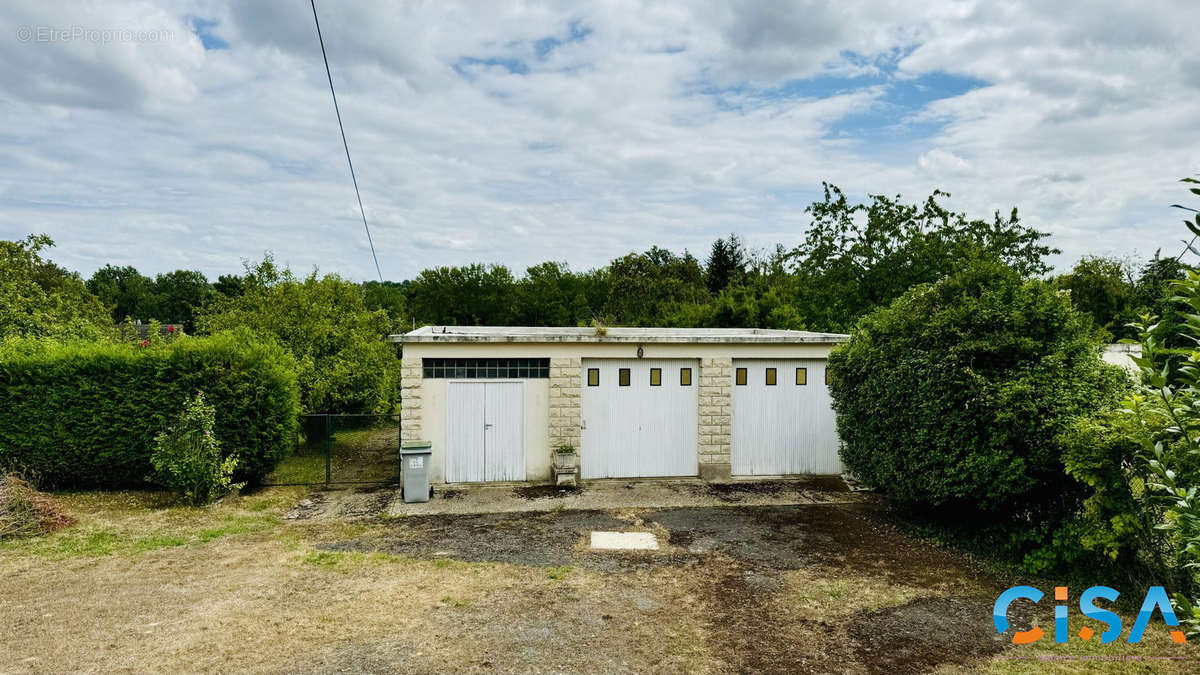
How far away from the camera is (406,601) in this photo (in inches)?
246

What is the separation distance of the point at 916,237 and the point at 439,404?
14.5 m

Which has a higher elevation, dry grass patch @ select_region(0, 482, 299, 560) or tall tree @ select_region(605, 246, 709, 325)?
tall tree @ select_region(605, 246, 709, 325)

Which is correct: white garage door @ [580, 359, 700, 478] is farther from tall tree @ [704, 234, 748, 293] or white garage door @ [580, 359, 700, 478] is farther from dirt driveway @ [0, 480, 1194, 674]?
tall tree @ [704, 234, 748, 293]

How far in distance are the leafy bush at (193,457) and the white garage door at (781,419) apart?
8638 millimetres

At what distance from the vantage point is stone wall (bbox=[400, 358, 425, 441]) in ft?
35.2

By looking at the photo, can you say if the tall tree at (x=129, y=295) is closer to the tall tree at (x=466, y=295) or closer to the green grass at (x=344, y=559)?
the tall tree at (x=466, y=295)

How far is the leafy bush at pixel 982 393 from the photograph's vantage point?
23.4 ft

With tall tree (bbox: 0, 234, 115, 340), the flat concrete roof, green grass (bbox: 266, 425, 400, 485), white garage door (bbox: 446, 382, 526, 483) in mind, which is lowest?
green grass (bbox: 266, 425, 400, 485)

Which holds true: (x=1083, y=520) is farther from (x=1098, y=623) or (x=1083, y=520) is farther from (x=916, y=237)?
(x=916, y=237)

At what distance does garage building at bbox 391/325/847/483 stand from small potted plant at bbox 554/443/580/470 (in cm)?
26

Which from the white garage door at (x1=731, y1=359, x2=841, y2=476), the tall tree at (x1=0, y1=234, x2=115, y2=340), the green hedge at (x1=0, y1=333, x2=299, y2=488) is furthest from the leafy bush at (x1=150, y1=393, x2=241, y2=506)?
the white garage door at (x1=731, y1=359, x2=841, y2=476)

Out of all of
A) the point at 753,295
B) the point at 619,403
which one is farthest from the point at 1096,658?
the point at 753,295

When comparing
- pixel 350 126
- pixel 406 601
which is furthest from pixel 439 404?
pixel 350 126

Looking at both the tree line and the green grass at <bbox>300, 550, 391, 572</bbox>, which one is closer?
the green grass at <bbox>300, 550, 391, 572</bbox>
